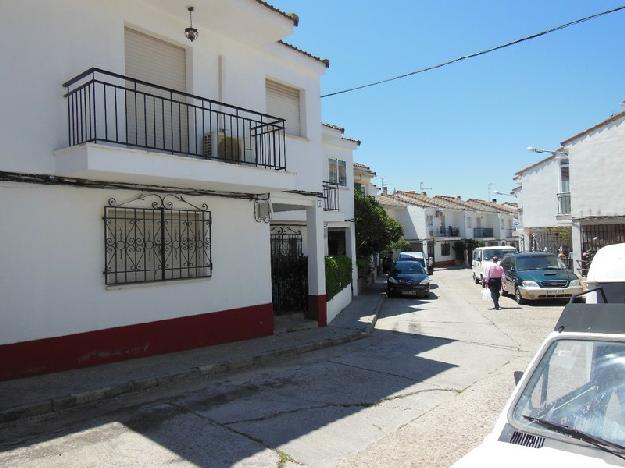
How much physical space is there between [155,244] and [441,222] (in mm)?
45588

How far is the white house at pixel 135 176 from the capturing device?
21.6 ft

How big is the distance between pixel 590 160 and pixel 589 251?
14.1 feet

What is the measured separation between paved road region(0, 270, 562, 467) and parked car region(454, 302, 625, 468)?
1.95 meters

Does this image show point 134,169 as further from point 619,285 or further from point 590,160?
point 590,160

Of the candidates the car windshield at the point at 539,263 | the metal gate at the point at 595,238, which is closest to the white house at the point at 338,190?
the car windshield at the point at 539,263

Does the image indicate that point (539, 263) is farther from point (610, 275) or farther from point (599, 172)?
point (610, 275)

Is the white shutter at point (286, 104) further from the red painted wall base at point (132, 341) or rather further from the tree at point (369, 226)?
the tree at point (369, 226)

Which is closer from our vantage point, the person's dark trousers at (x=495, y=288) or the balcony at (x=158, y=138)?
the balcony at (x=158, y=138)

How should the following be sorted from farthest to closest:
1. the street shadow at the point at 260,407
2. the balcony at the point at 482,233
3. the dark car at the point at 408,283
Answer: the balcony at the point at 482,233
the dark car at the point at 408,283
the street shadow at the point at 260,407

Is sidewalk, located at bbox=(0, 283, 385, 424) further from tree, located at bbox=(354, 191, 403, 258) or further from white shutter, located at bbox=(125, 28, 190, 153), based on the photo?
tree, located at bbox=(354, 191, 403, 258)

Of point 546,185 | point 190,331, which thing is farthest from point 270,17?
point 546,185

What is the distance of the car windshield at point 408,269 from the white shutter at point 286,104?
431 inches

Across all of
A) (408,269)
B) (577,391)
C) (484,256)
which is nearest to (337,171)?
(408,269)

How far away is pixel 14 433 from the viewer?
502 cm
